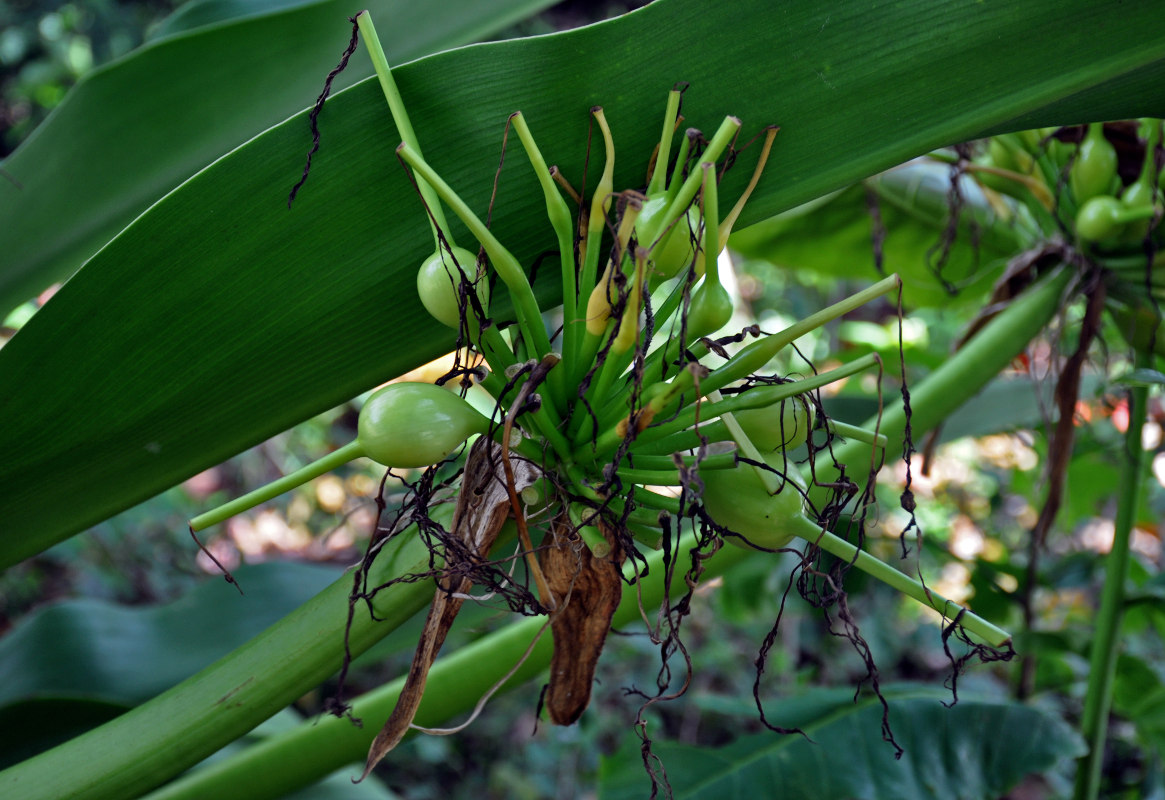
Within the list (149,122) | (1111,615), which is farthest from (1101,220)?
(149,122)

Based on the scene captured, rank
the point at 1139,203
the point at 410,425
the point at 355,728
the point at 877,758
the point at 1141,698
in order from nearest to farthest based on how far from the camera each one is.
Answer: the point at 410,425
the point at 355,728
the point at 1139,203
the point at 877,758
the point at 1141,698

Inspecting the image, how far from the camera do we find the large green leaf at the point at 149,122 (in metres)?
0.62

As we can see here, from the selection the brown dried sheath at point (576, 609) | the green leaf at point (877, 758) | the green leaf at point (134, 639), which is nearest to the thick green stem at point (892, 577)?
the brown dried sheath at point (576, 609)

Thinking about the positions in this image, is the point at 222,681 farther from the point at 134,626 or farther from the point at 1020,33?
the point at 1020,33

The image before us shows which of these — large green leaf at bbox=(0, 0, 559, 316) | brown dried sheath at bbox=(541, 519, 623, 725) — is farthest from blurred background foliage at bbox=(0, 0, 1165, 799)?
large green leaf at bbox=(0, 0, 559, 316)

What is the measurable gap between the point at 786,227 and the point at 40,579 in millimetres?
1928

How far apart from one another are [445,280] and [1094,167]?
2.12ft

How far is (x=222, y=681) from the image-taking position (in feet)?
1.42

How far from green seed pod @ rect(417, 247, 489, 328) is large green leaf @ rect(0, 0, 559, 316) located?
12.8 inches

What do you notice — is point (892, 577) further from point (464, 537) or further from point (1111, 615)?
point (1111, 615)

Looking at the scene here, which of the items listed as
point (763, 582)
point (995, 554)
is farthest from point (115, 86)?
point (995, 554)

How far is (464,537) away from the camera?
0.42m

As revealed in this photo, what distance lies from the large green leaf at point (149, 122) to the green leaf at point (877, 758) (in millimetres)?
686

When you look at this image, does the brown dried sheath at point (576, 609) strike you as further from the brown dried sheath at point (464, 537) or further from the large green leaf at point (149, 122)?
the large green leaf at point (149, 122)
